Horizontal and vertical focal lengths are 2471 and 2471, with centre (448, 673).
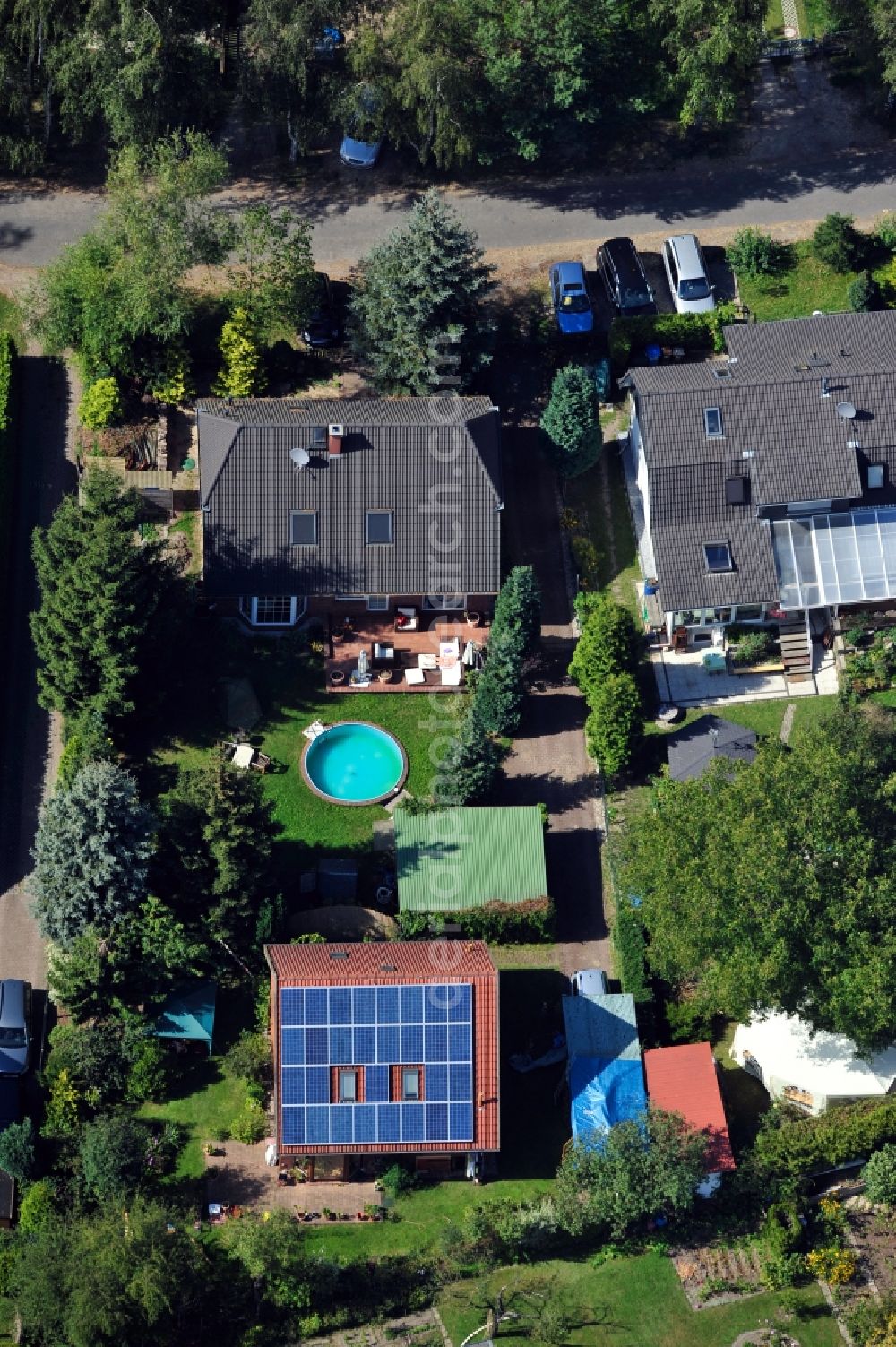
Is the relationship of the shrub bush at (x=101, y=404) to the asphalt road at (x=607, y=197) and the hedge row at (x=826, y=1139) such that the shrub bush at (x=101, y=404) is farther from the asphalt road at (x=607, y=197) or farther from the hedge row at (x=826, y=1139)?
the hedge row at (x=826, y=1139)

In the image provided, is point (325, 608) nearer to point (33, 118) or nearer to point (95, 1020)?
point (95, 1020)

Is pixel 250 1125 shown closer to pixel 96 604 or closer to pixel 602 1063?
pixel 602 1063

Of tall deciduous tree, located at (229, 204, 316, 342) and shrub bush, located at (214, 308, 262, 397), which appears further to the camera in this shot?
tall deciduous tree, located at (229, 204, 316, 342)

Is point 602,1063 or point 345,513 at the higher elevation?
point 345,513

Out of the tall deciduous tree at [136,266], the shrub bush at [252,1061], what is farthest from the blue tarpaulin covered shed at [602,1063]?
the tall deciduous tree at [136,266]

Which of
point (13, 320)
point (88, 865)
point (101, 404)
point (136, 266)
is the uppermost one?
point (136, 266)

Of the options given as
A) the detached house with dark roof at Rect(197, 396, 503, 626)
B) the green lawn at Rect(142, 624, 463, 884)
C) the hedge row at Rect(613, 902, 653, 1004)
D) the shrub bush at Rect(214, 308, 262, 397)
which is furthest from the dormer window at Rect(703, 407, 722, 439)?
the hedge row at Rect(613, 902, 653, 1004)

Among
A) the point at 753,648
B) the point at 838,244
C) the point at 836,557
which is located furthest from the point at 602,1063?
the point at 838,244

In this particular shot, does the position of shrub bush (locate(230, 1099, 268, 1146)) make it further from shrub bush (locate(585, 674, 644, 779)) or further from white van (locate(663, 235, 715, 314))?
white van (locate(663, 235, 715, 314))
